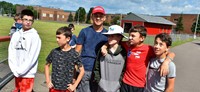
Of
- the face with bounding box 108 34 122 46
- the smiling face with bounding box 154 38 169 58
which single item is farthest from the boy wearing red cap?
the smiling face with bounding box 154 38 169 58

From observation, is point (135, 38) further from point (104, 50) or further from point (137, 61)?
point (104, 50)

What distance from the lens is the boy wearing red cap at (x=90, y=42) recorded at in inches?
128

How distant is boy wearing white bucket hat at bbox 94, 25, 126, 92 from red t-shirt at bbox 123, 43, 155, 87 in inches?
4.5

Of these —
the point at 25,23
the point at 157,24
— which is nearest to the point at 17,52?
the point at 25,23

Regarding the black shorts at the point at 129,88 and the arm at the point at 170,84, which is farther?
the black shorts at the point at 129,88

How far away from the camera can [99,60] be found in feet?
10.4

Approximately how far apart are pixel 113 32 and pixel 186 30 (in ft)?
267

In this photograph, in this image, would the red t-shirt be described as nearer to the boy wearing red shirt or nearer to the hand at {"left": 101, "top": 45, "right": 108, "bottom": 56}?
the boy wearing red shirt

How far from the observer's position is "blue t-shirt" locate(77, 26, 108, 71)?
326 centimetres

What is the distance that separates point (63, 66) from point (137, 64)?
3.40 ft

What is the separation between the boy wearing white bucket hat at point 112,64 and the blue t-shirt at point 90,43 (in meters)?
0.17

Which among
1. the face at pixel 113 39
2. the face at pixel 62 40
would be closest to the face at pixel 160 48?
the face at pixel 113 39

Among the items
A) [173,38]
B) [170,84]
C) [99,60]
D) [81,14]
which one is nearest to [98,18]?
[99,60]

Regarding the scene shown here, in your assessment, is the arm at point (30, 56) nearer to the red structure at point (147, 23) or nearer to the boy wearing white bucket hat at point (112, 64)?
the boy wearing white bucket hat at point (112, 64)
